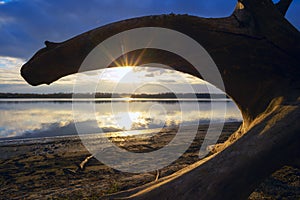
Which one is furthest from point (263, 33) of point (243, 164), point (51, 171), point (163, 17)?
point (51, 171)

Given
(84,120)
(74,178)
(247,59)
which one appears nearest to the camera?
(247,59)

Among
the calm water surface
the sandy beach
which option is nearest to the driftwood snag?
the sandy beach

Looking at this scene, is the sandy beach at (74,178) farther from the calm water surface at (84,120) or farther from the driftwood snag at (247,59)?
the calm water surface at (84,120)

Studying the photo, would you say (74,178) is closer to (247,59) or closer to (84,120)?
(247,59)

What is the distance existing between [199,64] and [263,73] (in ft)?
2.99

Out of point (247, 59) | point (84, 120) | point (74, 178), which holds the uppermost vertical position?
point (247, 59)

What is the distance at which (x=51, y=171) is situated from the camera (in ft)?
16.6

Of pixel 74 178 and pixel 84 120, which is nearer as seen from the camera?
pixel 74 178

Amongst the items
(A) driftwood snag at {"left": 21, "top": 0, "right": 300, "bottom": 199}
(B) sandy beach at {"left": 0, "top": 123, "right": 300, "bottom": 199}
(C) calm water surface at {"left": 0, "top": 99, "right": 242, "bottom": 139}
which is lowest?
(C) calm water surface at {"left": 0, "top": 99, "right": 242, "bottom": 139}

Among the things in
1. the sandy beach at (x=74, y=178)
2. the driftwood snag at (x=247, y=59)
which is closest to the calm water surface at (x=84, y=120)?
the sandy beach at (x=74, y=178)

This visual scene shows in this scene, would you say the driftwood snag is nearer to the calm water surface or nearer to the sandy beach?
the sandy beach

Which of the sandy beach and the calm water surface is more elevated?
the sandy beach

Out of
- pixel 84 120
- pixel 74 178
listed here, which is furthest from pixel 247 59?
pixel 84 120

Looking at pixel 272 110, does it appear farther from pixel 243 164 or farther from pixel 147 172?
pixel 147 172
